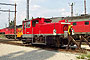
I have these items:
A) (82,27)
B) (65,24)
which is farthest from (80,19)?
(65,24)

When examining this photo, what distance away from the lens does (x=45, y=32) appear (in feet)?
39.0

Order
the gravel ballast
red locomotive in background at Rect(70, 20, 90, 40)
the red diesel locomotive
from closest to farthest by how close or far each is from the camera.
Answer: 1. the gravel ballast
2. the red diesel locomotive
3. red locomotive in background at Rect(70, 20, 90, 40)

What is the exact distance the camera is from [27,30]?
1350cm

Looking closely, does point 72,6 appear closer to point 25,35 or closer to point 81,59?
point 25,35

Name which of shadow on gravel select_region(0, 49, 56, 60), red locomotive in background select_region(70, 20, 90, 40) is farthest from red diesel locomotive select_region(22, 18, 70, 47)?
red locomotive in background select_region(70, 20, 90, 40)

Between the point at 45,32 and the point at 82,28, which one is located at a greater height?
the point at 82,28

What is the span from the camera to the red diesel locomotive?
10.8m

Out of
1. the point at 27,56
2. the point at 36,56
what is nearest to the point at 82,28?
the point at 36,56

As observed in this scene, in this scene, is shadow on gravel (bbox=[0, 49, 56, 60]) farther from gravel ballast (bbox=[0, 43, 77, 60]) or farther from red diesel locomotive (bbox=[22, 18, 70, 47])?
red diesel locomotive (bbox=[22, 18, 70, 47])

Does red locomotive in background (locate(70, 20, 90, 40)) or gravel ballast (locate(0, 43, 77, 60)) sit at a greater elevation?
red locomotive in background (locate(70, 20, 90, 40))

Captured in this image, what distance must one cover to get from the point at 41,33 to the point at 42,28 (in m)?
0.49

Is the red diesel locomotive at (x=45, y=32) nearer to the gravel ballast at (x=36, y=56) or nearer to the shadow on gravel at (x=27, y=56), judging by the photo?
the gravel ballast at (x=36, y=56)

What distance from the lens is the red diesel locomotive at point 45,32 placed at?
10.8 meters

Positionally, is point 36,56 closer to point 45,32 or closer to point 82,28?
point 45,32
